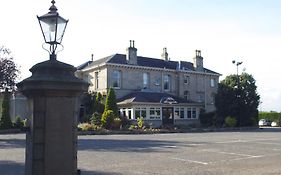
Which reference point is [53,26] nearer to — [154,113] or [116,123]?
[116,123]

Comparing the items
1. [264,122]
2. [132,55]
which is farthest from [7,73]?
[264,122]

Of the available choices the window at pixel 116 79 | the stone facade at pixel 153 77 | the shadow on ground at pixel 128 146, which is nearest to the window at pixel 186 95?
the stone facade at pixel 153 77

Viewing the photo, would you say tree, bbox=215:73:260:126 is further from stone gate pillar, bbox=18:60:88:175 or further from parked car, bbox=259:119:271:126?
stone gate pillar, bbox=18:60:88:175

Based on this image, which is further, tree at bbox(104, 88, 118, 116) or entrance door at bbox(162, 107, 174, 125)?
entrance door at bbox(162, 107, 174, 125)

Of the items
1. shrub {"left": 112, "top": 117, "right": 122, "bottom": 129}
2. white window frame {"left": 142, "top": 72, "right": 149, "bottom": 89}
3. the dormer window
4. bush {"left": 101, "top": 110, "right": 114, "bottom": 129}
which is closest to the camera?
bush {"left": 101, "top": 110, "right": 114, "bottom": 129}

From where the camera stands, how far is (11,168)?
Result: 39.7 feet

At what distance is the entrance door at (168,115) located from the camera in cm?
4756

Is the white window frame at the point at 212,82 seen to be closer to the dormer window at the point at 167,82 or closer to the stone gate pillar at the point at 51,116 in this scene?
the dormer window at the point at 167,82

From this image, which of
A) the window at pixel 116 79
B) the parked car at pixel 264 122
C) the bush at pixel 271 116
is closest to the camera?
the window at pixel 116 79

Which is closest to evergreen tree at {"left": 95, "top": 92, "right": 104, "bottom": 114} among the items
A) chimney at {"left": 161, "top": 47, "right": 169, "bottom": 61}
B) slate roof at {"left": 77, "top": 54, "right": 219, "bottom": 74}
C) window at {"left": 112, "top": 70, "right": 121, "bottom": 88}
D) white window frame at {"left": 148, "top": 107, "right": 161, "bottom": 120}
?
window at {"left": 112, "top": 70, "right": 121, "bottom": 88}

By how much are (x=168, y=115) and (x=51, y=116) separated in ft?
141

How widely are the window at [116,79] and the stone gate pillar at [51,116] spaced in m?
42.4

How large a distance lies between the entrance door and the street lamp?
41834 millimetres

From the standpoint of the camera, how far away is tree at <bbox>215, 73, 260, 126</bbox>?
4788 centimetres
